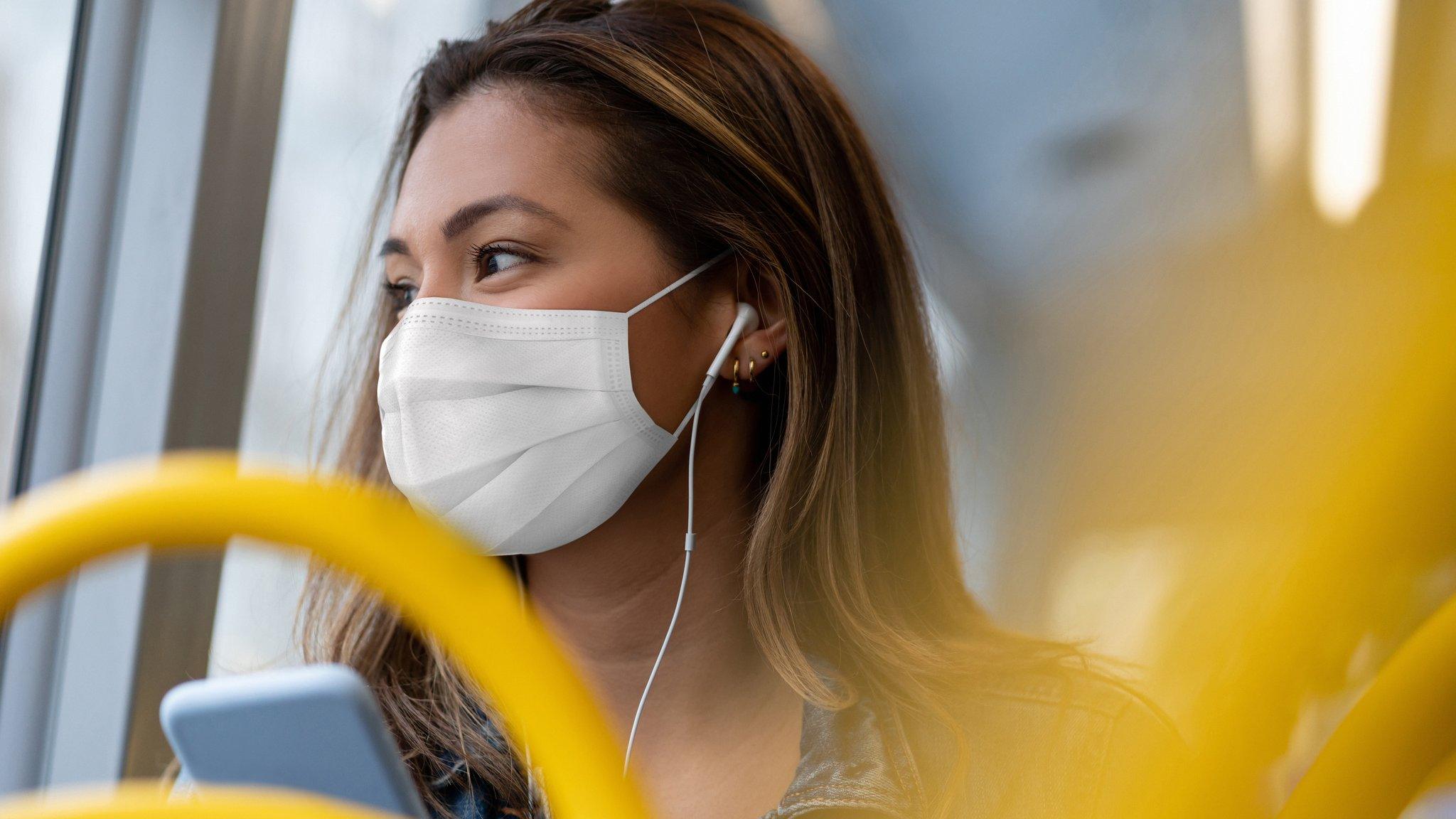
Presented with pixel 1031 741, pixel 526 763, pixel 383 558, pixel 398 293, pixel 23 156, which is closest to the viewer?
pixel 383 558

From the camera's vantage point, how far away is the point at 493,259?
0.98 m

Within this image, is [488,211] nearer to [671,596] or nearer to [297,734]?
[671,596]

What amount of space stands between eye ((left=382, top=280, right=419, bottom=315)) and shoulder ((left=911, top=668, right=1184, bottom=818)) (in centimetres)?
61

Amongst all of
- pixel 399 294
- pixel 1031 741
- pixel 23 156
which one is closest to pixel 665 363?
pixel 399 294

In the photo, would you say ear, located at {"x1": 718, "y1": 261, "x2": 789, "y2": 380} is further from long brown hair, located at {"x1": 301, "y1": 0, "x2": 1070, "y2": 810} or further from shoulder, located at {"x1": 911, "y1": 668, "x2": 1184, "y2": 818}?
shoulder, located at {"x1": 911, "y1": 668, "x2": 1184, "y2": 818}

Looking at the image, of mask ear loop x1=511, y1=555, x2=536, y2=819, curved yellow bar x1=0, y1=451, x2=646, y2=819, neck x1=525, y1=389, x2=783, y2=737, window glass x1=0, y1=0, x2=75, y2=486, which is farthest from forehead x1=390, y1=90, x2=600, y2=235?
curved yellow bar x1=0, y1=451, x2=646, y2=819

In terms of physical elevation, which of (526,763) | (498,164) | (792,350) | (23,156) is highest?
(23,156)

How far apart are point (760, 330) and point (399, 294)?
37 cm

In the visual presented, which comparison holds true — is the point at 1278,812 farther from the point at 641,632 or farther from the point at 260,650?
the point at 260,650

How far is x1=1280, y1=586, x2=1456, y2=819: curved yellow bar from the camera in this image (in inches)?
13.2

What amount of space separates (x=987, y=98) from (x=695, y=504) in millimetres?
523

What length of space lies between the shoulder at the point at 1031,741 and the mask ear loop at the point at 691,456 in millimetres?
239

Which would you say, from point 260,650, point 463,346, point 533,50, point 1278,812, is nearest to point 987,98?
point 533,50

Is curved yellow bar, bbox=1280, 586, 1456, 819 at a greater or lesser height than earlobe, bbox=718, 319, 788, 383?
lesser
